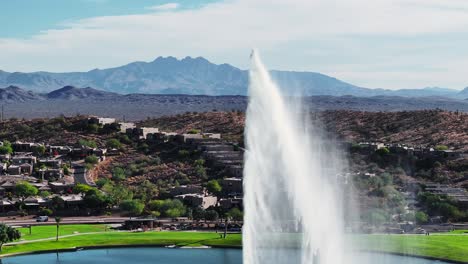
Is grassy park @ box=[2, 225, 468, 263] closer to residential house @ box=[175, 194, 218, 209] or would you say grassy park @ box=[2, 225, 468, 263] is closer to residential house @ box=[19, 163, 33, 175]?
residential house @ box=[175, 194, 218, 209]

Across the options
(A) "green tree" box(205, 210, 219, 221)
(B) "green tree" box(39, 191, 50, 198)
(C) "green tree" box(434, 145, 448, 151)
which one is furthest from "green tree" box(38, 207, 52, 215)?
(C) "green tree" box(434, 145, 448, 151)

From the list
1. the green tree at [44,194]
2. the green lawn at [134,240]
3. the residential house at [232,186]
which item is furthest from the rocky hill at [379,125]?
the green lawn at [134,240]

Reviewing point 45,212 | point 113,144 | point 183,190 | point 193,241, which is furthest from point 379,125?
point 193,241

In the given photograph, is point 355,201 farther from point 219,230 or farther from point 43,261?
point 43,261

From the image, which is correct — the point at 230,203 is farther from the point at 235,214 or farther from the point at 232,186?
the point at 232,186

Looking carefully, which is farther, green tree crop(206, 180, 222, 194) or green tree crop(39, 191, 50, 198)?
green tree crop(206, 180, 222, 194)

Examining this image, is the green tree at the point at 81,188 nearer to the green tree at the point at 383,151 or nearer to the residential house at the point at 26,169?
the residential house at the point at 26,169
